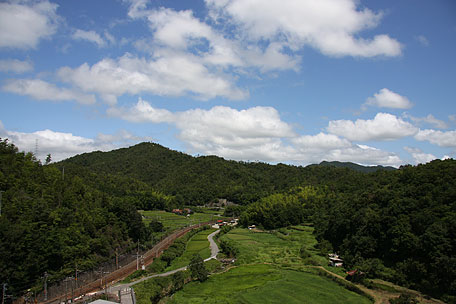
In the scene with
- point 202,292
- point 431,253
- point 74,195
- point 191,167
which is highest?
point 191,167

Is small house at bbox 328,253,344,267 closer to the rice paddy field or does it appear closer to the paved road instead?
the rice paddy field

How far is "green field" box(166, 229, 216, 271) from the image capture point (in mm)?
55213

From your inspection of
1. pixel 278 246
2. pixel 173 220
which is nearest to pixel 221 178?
pixel 173 220

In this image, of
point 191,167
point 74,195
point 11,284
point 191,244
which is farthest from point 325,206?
point 191,167

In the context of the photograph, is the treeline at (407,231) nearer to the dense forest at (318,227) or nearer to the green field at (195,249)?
the dense forest at (318,227)

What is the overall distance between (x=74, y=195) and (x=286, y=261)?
39.9 metres

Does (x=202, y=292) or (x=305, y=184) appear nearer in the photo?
(x=202, y=292)

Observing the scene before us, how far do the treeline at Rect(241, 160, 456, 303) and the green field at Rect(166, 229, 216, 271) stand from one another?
22520 millimetres

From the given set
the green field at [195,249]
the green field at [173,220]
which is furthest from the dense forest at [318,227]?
the green field at [173,220]

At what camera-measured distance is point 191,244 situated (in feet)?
238

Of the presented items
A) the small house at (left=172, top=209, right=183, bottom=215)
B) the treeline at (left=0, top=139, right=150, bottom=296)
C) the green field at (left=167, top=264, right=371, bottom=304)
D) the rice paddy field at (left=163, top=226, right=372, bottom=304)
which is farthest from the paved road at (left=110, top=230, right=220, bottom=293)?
the small house at (left=172, top=209, right=183, bottom=215)

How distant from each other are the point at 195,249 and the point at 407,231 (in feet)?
126

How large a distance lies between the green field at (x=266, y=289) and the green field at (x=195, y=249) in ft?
35.4

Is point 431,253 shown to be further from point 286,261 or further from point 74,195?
point 74,195
